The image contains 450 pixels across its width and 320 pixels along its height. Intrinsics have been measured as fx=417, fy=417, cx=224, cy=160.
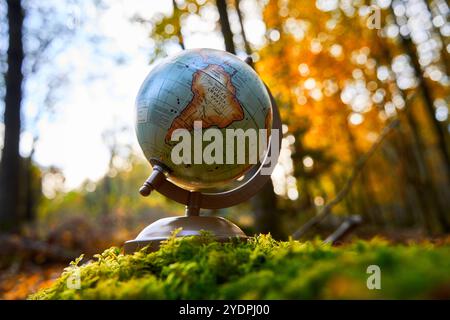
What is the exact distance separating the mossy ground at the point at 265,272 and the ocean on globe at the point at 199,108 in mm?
560

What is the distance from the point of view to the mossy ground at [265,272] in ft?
3.76

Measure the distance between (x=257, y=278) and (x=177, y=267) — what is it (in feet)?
1.46

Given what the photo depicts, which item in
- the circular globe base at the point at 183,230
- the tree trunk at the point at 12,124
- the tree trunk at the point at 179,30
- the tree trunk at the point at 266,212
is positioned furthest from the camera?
the tree trunk at the point at 12,124

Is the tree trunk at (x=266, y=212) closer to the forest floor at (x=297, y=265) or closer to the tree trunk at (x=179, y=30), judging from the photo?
the tree trunk at (x=179, y=30)

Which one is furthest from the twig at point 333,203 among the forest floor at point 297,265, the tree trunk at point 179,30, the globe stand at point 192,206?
the forest floor at point 297,265

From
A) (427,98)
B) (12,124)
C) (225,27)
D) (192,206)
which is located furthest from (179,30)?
(12,124)

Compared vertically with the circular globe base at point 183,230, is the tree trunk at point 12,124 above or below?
above

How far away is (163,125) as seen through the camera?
8.52 feet

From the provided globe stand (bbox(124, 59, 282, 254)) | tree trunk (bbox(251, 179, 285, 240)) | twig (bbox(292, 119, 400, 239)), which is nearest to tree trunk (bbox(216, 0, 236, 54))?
tree trunk (bbox(251, 179, 285, 240))

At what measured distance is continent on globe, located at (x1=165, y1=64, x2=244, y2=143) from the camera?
2.53 m

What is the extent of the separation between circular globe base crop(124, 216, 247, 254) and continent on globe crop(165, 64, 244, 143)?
20.9 inches

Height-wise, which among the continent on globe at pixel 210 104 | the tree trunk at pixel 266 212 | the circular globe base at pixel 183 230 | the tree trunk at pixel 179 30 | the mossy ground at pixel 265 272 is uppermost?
the tree trunk at pixel 179 30

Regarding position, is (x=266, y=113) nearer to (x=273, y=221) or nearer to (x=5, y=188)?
(x=273, y=221)

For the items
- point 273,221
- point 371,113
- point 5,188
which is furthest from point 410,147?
point 5,188
